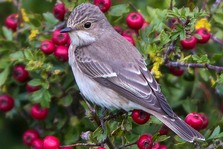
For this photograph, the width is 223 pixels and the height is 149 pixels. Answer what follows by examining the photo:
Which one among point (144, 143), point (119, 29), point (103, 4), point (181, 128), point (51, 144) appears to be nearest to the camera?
point (144, 143)

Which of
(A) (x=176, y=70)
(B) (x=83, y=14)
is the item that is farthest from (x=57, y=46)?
(A) (x=176, y=70)

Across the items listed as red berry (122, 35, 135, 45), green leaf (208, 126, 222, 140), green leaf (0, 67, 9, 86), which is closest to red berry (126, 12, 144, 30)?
red berry (122, 35, 135, 45)

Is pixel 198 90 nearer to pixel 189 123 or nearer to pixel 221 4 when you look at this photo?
pixel 221 4

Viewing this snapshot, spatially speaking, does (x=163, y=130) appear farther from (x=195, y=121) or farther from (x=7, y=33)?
(x=7, y=33)

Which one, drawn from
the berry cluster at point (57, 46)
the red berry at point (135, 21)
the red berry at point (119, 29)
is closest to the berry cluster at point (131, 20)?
the red berry at point (135, 21)

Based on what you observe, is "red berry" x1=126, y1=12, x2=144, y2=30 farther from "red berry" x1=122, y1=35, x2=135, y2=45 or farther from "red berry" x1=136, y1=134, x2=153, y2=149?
"red berry" x1=136, y1=134, x2=153, y2=149

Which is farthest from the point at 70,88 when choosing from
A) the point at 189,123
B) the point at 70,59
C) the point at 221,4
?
the point at 221,4
